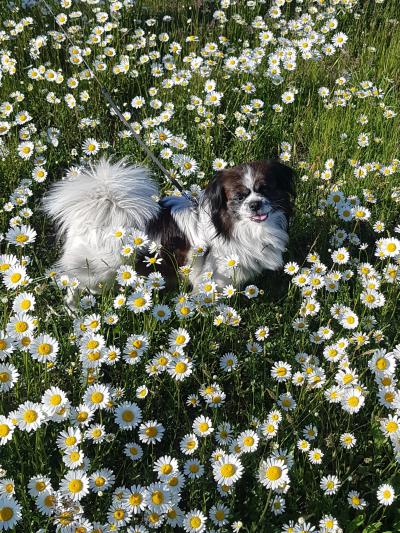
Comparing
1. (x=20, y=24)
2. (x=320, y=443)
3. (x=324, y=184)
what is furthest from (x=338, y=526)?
(x=20, y=24)

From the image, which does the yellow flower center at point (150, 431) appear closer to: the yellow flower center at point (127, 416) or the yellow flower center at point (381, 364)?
the yellow flower center at point (127, 416)

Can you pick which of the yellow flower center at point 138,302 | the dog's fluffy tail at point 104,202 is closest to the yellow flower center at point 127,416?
the yellow flower center at point 138,302

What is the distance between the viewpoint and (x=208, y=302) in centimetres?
293

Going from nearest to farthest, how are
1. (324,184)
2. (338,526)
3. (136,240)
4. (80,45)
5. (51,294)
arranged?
(338,526) → (136,240) → (51,294) → (324,184) → (80,45)

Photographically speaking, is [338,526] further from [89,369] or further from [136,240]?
[136,240]

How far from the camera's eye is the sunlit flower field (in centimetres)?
237

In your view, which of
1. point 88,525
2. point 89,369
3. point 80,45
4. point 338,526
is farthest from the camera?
point 80,45

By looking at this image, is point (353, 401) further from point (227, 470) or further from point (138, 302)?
point (138, 302)

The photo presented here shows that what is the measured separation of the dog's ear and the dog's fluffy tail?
395 mm

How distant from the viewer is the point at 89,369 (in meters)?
2.52

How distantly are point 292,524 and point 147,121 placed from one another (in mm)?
3456

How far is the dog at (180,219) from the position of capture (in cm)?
357

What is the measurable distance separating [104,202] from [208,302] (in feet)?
3.79

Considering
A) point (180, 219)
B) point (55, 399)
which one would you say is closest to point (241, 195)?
point (180, 219)
